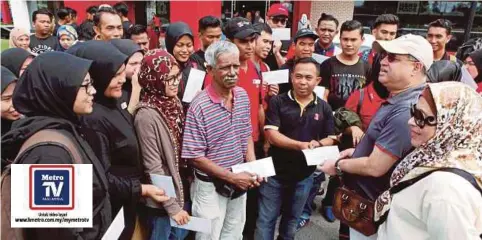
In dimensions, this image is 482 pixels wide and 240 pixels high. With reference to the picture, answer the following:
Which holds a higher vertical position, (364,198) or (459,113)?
(459,113)

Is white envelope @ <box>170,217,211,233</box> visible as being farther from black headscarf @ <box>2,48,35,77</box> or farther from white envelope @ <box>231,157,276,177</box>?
black headscarf @ <box>2,48,35,77</box>

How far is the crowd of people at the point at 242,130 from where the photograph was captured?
1.32m

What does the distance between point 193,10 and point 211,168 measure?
586 centimetres

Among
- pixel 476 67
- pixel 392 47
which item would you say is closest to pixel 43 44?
pixel 392 47

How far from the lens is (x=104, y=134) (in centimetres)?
172

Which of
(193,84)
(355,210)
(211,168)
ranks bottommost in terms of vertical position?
(355,210)

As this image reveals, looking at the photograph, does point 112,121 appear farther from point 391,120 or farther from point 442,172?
point 442,172

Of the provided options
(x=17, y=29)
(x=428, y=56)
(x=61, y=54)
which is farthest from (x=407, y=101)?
(x=17, y=29)

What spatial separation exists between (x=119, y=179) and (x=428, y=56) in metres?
1.68

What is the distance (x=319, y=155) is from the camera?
2344 mm

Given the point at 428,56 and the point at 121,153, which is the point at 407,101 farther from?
the point at 121,153

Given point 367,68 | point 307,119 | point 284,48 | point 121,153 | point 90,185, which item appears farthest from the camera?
point 284,48

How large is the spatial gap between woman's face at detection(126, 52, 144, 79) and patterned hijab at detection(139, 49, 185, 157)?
0.39 m

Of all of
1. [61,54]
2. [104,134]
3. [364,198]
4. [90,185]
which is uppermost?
[61,54]
